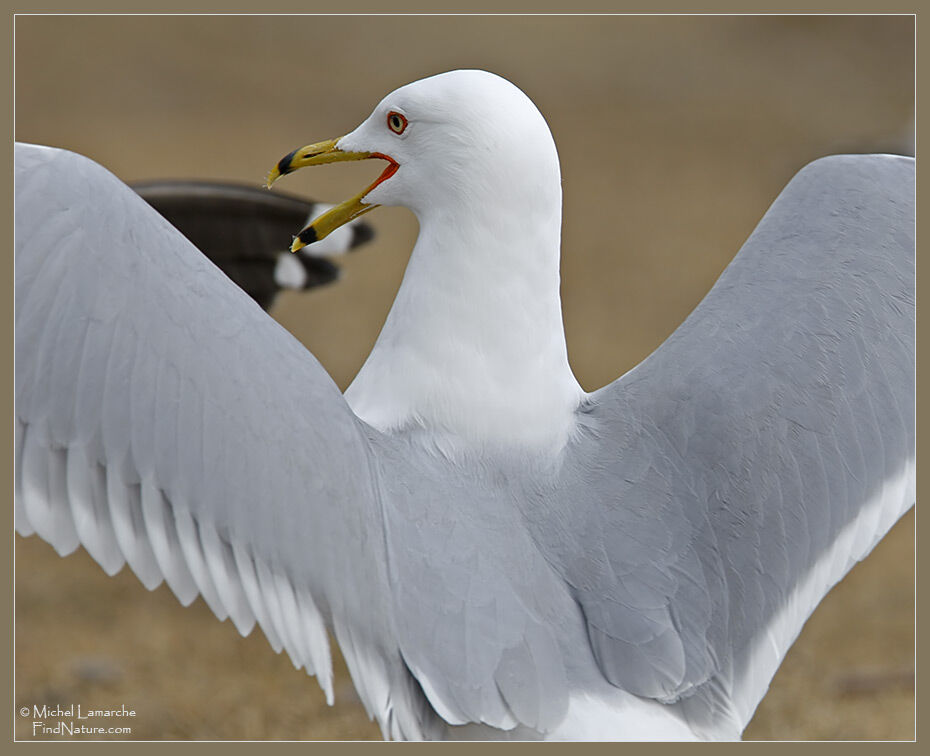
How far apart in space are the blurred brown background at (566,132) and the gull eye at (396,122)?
140cm

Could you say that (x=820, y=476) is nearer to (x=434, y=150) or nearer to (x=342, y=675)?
(x=434, y=150)

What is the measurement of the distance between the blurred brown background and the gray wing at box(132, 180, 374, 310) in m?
0.94

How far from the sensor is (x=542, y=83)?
193 inches

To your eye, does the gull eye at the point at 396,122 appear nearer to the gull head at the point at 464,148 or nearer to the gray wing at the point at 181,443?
the gull head at the point at 464,148

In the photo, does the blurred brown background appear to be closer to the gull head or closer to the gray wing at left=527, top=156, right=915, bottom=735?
the gray wing at left=527, top=156, right=915, bottom=735

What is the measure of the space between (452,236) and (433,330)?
96 millimetres

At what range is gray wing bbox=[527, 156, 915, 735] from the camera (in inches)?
46.6

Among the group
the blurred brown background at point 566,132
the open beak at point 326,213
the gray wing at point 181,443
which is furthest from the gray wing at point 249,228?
the blurred brown background at point 566,132

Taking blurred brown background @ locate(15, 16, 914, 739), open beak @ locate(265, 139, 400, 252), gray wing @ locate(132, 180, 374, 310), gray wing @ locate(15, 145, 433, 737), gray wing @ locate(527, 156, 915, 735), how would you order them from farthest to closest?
blurred brown background @ locate(15, 16, 914, 739) < gray wing @ locate(132, 180, 374, 310) < open beak @ locate(265, 139, 400, 252) < gray wing @ locate(527, 156, 915, 735) < gray wing @ locate(15, 145, 433, 737)

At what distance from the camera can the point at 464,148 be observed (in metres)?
1.21

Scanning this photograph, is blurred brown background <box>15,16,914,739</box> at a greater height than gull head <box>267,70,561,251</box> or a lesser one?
lesser

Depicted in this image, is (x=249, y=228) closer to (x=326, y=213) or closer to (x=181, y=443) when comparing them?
(x=326, y=213)

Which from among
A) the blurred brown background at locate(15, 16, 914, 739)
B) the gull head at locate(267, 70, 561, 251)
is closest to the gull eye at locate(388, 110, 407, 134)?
the gull head at locate(267, 70, 561, 251)

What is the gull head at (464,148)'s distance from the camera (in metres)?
1.20
